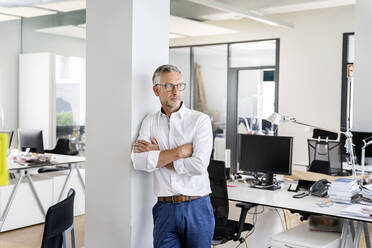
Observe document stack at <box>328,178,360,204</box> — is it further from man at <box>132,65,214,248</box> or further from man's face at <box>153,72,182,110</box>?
man's face at <box>153,72,182,110</box>

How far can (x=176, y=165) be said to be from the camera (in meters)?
2.94

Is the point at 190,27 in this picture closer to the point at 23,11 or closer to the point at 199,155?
the point at 23,11

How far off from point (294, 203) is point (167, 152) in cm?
132

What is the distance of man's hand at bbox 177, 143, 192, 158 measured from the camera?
2.96 meters

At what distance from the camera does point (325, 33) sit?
31.0ft


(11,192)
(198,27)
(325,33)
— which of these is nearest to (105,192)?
(11,192)

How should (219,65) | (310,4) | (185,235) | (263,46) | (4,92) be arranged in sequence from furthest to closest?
(219,65) < (263,46) < (4,92) < (310,4) < (185,235)

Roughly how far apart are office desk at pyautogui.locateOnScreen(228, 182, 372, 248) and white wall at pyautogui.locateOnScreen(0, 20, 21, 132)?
261 inches

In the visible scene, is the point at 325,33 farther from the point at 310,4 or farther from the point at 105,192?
the point at 105,192

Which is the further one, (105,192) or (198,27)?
(198,27)

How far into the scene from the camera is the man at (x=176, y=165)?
2.95 meters

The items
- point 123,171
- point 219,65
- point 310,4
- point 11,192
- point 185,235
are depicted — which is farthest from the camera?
point 219,65

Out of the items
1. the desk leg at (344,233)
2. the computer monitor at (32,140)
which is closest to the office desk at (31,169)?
the computer monitor at (32,140)

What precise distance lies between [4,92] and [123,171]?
715cm
